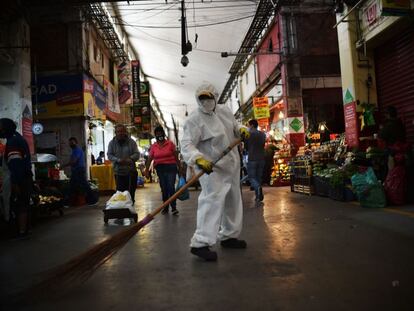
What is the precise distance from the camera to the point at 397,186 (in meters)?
7.20

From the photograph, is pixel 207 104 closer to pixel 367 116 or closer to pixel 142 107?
pixel 367 116

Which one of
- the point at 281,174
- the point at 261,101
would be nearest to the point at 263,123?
the point at 261,101

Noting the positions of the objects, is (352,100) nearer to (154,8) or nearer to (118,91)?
(154,8)

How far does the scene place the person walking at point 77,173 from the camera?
10438mm

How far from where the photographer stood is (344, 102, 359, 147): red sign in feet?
31.4

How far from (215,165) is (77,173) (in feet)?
23.9

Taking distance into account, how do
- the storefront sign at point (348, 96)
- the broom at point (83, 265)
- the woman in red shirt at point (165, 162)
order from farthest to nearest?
the storefront sign at point (348, 96), the woman in red shirt at point (165, 162), the broom at point (83, 265)

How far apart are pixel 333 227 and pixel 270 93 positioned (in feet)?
53.1

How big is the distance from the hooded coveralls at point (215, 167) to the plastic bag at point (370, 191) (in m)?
3.78

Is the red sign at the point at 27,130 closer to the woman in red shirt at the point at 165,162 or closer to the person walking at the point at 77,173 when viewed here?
the person walking at the point at 77,173

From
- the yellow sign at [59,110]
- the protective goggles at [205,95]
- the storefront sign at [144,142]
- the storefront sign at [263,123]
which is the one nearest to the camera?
the protective goggles at [205,95]

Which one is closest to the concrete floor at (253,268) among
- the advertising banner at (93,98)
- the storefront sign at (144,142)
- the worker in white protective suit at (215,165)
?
the worker in white protective suit at (215,165)

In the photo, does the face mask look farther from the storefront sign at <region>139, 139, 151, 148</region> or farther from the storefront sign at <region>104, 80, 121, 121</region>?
the storefront sign at <region>139, 139, 151, 148</region>

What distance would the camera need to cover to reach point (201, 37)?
1848cm
